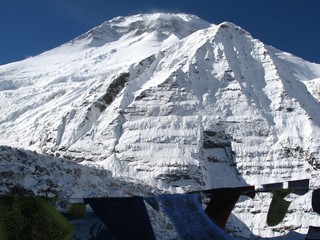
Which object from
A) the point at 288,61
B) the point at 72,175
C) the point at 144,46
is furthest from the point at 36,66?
the point at 72,175

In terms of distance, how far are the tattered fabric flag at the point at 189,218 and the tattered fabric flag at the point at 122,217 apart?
0.57 m

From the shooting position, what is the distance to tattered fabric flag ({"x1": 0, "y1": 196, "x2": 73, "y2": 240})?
8250mm

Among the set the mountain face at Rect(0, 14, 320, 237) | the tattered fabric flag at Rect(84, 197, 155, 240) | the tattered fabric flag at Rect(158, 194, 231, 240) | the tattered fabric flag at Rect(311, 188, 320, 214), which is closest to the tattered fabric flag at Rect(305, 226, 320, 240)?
the tattered fabric flag at Rect(311, 188, 320, 214)

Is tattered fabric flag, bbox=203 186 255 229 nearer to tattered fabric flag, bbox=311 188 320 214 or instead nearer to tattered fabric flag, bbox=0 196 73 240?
tattered fabric flag, bbox=311 188 320 214

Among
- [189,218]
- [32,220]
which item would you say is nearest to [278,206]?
[189,218]

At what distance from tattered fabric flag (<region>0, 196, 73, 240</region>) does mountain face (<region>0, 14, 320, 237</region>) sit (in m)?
64.4

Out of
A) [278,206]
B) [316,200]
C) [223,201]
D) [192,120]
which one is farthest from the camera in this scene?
[192,120]

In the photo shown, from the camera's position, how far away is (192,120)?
96375 mm

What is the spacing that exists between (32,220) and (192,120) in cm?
8841

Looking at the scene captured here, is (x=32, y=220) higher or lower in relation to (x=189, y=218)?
higher

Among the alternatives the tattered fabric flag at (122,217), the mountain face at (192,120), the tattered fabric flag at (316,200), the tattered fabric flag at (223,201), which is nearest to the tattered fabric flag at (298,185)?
the tattered fabric flag at (316,200)

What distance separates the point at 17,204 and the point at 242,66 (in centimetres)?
10644

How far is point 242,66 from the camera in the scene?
4402 inches

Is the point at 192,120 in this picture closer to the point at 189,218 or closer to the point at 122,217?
the point at 189,218
